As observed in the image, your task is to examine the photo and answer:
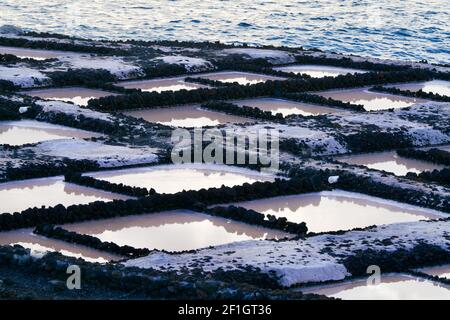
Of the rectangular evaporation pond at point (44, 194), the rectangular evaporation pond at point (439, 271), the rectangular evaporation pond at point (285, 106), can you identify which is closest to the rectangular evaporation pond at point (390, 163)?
the rectangular evaporation pond at point (285, 106)

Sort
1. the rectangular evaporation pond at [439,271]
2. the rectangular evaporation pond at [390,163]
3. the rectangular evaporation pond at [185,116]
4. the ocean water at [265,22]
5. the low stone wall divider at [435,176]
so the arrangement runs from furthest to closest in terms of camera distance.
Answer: the ocean water at [265,22]
the rectangular evaporation pond at [185,116]
the rectangular evaporation pond at [390,163]
the low stone wall divider at [435,176]
the rectangular evaporation pond at [439,271]

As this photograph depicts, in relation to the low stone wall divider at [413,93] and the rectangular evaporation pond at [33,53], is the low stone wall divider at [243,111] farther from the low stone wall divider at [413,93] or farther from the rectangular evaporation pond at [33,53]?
the rectangular evaporation pond at [33,53]

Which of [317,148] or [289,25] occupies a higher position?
[317,148]

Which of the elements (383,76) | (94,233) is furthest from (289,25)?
(94,233)

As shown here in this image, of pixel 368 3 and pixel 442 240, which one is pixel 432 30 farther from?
pixel 442 240

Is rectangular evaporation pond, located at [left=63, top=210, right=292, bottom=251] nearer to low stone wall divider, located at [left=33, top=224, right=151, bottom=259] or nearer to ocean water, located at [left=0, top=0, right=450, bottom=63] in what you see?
low stone wall divider, located at [left=33, top=224, right=151, bottom=259]

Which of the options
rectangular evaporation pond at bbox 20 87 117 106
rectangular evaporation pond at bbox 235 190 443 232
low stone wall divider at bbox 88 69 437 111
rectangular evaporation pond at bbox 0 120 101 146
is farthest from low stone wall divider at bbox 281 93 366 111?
rectangular evaporation pond at bbox 235 190 443 232
